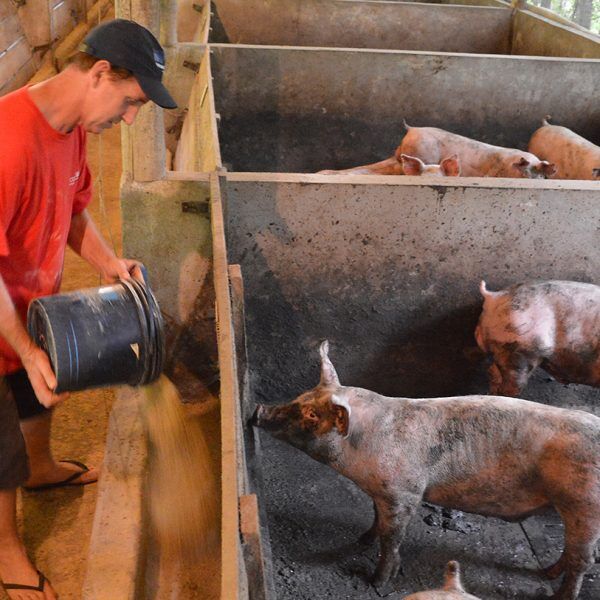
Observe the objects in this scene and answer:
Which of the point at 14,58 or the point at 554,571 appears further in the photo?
the point at 14,58

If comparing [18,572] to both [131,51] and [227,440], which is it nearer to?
[227,440]

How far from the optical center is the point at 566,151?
5562 mm

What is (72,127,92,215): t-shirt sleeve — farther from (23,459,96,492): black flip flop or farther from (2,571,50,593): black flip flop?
(2,571,50,593): black flip flop

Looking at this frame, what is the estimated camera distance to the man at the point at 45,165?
2.09 m

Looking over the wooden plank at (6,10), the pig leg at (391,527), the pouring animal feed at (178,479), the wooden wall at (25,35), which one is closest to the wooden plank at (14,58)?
the wooden wall at (25,35)

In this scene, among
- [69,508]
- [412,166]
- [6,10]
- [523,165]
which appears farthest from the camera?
[6,10]

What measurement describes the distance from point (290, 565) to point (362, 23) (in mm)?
6853

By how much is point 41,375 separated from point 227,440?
2.36 ft

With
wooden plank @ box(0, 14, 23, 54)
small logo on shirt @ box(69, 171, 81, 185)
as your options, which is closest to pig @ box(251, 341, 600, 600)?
small logo on shirt @ box(69, 171, 81, 185)

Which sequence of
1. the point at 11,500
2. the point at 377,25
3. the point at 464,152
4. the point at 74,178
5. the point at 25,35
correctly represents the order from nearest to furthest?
the point at 74,178, the point at 11,500, the point at 464,152, the point at 377,25, the point at 25,35

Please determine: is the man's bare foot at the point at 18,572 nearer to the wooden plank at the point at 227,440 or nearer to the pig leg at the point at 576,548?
the wooden plank at the point at 227,440

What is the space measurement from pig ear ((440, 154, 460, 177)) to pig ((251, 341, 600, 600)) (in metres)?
2.31

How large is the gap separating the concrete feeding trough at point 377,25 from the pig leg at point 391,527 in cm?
648

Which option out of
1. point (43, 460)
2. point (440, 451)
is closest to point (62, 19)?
point (43, 460)
